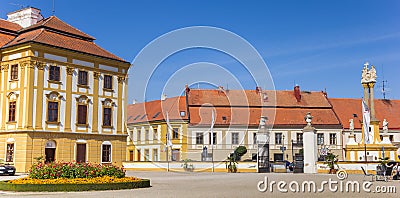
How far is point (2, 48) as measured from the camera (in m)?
36.3

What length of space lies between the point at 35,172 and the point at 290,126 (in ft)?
153

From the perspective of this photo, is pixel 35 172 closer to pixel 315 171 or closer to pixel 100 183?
pixel 100 183

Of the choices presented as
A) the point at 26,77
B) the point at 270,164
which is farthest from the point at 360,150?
the point at 26,77

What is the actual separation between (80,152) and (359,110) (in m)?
42.7

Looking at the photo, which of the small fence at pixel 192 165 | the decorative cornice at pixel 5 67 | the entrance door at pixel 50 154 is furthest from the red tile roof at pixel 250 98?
the decorative cornice at pixel 5 67

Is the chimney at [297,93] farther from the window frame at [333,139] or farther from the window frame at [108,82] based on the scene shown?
the window frame at [108,82]

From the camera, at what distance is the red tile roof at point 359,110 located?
63.7 m

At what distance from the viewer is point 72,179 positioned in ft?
56.4

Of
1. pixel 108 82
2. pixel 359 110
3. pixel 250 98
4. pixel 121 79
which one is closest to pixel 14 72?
pixel 108 82

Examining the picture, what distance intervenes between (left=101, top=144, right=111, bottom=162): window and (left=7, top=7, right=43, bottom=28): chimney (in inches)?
492

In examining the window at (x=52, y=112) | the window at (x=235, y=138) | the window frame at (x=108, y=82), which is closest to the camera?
the window at (x=52, y=112)

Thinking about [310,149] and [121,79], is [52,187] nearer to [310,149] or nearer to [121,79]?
[310,149]

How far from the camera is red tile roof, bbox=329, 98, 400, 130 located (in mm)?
63688

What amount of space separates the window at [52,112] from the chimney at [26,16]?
9642 millimetres
